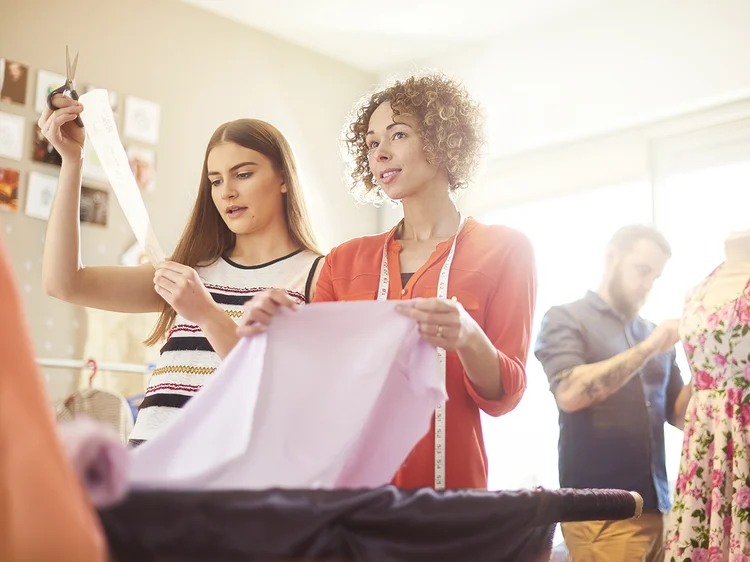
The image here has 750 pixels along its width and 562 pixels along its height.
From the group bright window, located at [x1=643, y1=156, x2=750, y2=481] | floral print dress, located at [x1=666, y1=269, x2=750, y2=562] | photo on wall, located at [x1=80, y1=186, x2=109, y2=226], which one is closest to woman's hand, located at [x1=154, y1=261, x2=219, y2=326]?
floral print dress, located at [x1=666, y1=269, x2=750, y2=562]

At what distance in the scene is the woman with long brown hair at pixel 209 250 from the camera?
1.45 meters

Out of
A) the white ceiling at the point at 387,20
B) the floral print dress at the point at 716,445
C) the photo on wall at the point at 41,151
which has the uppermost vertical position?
the white ceiling at the point at 387,20

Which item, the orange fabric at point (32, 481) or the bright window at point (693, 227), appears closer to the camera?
the orange fabric at point (32, 481)

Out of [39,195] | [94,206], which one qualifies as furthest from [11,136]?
[94,206]

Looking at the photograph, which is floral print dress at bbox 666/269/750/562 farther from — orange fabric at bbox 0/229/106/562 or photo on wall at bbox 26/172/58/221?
photo on wall at bbox 26/172/58/221

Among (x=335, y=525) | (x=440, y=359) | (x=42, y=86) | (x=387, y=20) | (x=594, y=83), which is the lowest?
(x=335, y=525)

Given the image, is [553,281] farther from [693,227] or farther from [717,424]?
[717,424]

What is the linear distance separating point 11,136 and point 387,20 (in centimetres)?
174

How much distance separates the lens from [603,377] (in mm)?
2424

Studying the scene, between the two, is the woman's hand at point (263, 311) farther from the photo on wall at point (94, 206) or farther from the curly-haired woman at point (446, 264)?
the photo on wall at point (94, 206)

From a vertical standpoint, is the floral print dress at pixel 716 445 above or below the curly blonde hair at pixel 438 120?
below

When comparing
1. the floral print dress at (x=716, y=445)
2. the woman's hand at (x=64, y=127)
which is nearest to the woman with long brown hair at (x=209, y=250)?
the woman's hand at (x=64, y=127)

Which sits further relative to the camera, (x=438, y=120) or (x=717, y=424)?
(x=717, y=424)

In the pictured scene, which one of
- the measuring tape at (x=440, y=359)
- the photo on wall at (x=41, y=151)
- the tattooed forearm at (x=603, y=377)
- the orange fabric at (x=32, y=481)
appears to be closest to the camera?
the orange fabric at (x=32, y=481)
